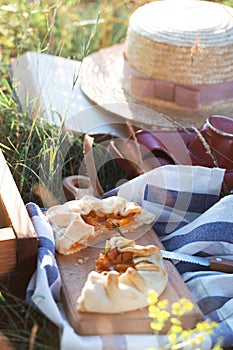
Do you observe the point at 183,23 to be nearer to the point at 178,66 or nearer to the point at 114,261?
the point at 178,66

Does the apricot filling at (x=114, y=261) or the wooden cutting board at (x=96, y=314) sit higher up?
the apricot filling at (x=114, y=261)

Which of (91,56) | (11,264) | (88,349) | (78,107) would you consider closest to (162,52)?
(78,107)

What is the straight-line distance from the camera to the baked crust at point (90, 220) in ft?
4.62

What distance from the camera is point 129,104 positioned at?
7.19ft

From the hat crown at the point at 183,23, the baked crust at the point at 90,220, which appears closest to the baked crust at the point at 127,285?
the baked crust at the point at 90,220

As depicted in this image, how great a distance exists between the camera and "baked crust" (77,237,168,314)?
121cm

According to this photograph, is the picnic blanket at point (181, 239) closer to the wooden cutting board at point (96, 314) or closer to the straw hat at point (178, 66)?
the wooden cutting board at point (96, 314)

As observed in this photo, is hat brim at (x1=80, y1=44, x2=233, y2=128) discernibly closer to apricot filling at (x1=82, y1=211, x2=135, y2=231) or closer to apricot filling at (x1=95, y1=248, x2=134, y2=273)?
apricot filling at (x1=82, y1=211, x2=135, y2=231)

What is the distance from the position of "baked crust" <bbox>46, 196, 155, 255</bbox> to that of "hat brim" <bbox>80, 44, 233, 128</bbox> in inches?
21.7

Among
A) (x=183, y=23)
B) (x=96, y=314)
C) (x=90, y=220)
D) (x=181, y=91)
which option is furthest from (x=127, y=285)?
→ (x=183, y=23)

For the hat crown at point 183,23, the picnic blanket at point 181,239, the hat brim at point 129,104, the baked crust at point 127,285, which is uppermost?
the hat crown at point 183,23

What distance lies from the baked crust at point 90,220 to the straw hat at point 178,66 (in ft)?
2.13

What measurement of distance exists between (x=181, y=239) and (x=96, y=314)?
0.38 meters

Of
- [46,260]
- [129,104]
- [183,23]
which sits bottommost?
[129,104]
